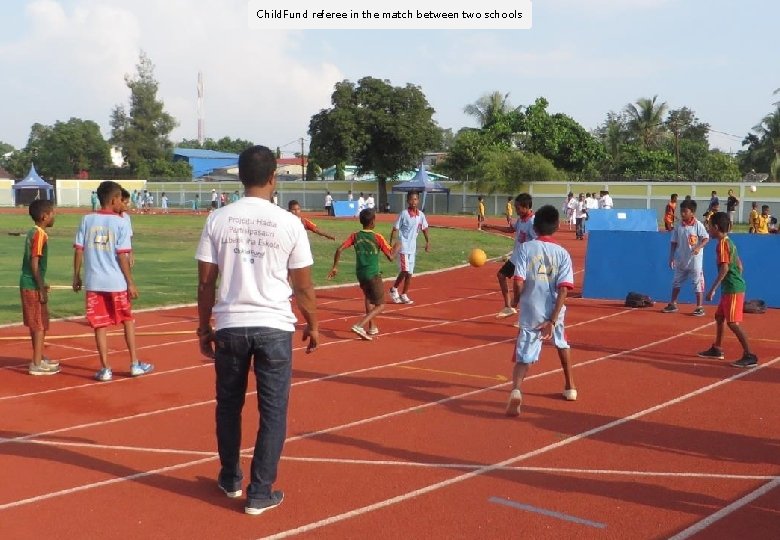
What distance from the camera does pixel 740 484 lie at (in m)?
5.91

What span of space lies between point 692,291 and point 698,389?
6838mm

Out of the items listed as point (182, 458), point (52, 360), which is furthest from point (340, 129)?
point (182, 458)

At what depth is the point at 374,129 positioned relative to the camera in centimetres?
6091

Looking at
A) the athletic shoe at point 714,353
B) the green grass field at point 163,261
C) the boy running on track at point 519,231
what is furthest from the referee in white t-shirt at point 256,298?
the green grass field at point 163,261

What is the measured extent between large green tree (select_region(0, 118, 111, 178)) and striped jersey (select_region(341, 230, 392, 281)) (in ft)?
292

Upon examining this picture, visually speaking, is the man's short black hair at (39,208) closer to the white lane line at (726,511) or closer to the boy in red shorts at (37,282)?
the boy in red shorts at (37,282)

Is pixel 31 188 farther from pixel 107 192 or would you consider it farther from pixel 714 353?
pixel 714 353

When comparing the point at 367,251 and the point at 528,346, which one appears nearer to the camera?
the point at 528,346

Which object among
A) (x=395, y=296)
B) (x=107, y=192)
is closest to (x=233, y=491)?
(x=107, y=192)

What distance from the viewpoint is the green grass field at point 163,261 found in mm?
15477

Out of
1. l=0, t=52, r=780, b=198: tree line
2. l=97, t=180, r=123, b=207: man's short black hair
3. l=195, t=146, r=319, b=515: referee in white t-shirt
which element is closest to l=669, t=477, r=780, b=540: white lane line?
l=195, t=146, r=319, b=515: referee in white t-shirt

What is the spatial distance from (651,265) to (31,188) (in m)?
67.8

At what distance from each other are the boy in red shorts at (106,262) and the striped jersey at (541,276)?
4079 millimetres

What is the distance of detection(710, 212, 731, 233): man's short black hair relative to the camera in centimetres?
985
